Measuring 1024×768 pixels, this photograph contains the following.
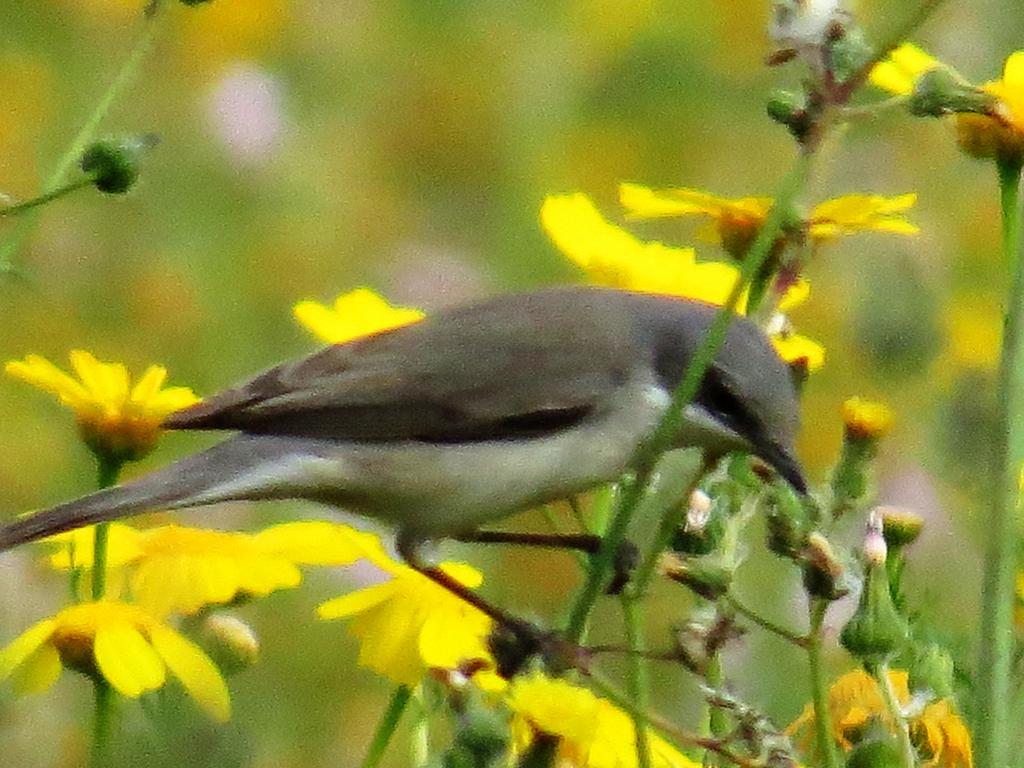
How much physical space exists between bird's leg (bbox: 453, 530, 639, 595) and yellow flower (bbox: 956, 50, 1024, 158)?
1.54 ft

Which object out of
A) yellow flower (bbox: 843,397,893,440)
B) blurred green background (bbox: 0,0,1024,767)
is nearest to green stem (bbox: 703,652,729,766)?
yellow flower (bbox: 843,397,893,440)

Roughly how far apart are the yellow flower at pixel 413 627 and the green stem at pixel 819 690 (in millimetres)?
237

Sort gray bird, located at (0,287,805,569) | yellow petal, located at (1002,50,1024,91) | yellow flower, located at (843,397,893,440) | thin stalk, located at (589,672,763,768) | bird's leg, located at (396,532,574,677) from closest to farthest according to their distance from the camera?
thin stalk, located at (589,672,763,768)
bird's leg, located at (396,532,574,677)
yellow flower, located at (843,397,893,440)
yellow petal, located at (1002,50,1024,91)
gray bird, located at (0,287,805,569)

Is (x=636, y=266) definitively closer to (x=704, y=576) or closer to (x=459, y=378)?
(x=459, y=378)

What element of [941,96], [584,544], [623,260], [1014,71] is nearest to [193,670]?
[584,544]

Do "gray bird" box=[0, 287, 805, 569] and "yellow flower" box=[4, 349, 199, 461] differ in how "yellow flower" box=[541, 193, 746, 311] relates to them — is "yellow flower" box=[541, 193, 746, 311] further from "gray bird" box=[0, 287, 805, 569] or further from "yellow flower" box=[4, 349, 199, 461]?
"yellow flower" box=[4, 349, 199, 461]

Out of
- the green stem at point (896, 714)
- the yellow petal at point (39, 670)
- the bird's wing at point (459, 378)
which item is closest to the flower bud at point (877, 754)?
the green stem at point (896, 714)

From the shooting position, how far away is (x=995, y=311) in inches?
127

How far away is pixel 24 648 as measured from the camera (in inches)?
58.4

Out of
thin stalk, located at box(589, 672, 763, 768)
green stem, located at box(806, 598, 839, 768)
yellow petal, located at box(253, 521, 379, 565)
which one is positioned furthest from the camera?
yellow petal, located at box(253, 521, 379, 565)

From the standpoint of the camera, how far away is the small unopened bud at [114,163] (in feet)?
5.43

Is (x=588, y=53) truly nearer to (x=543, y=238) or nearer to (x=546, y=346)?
(x=543, y=238)

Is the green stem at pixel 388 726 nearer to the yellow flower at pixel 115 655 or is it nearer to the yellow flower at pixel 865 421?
the yellow flower at pixel 115 655

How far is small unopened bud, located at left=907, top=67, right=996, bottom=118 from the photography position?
54.0 inches
